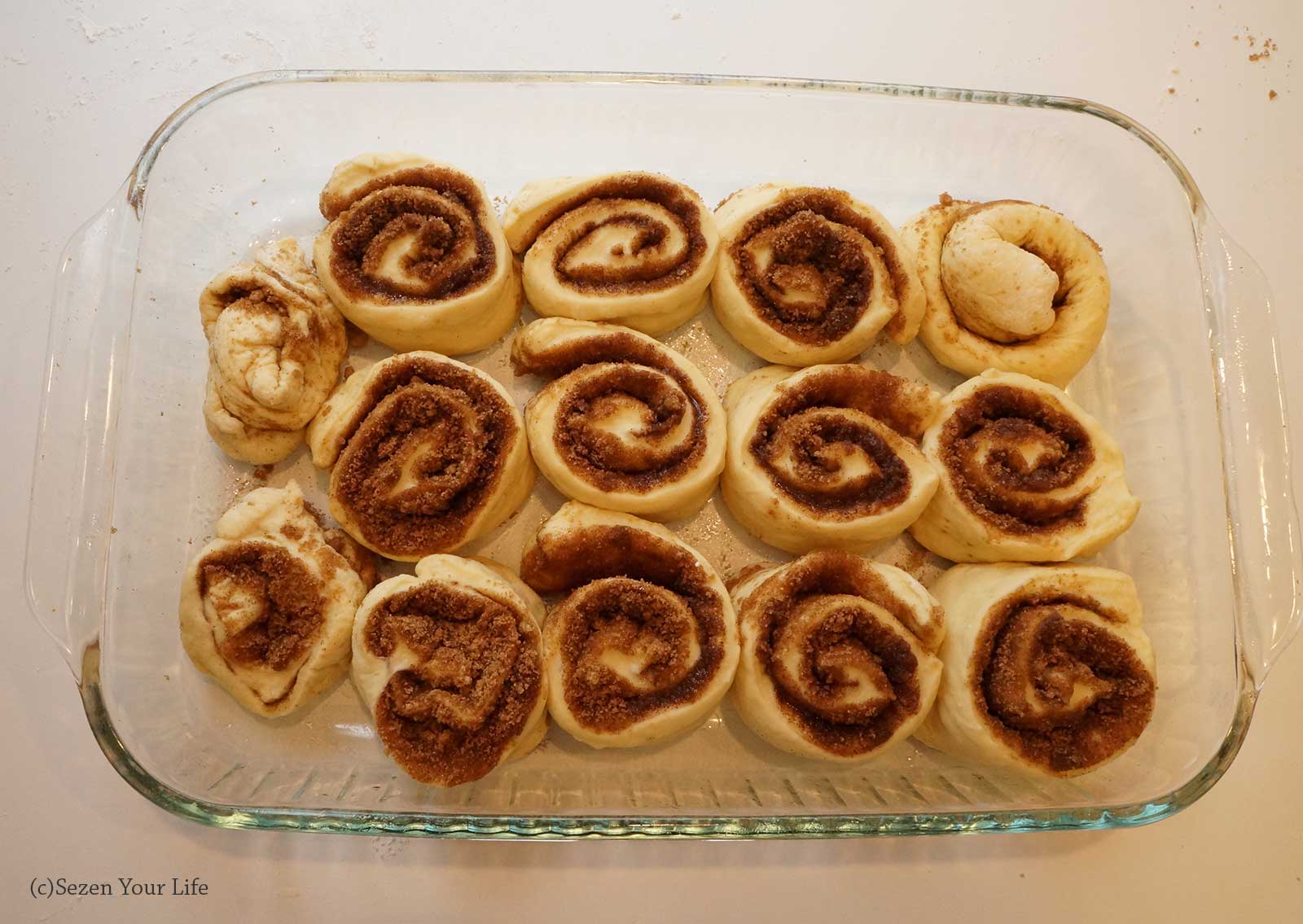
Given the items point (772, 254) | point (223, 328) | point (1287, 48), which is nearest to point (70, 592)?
point (223, 328)

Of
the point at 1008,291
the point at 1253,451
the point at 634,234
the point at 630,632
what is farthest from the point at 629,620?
the point at 1253,451

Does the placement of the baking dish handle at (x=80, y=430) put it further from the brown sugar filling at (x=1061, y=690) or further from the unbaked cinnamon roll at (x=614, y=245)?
the brown sugar filling at (x=1061, y=690)

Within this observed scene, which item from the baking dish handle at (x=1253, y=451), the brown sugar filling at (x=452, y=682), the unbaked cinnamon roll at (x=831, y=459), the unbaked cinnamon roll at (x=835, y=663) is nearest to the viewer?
the brown sugar filling at (x=452, y=682)

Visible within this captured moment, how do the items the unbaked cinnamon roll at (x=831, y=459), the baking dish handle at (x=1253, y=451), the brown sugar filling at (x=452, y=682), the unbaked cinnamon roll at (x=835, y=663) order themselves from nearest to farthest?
the brown sugar filling at (x=452, y=682), the unbaked cinnamon roll at (x=835, y=663), the unbaked cinnamon roll at (x=831, y=459), the baking dish handle at (x=1253, y=451)

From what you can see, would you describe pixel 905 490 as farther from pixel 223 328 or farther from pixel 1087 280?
pixel 223 328

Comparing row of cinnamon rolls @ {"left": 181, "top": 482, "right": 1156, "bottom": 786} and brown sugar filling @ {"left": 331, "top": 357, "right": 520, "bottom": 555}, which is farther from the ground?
brown sugar filling @ {"left": 331, "top": 357, "right": 520, "bottom": 555}

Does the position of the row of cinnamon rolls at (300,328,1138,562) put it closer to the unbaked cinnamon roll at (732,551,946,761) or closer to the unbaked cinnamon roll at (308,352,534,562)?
the unbaked cinnamon roll at (308,352,534,562)

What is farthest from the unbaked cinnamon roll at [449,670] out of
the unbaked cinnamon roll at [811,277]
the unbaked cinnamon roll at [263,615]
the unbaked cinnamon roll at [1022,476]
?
the unbaked cinnamon roll at [1022,476]

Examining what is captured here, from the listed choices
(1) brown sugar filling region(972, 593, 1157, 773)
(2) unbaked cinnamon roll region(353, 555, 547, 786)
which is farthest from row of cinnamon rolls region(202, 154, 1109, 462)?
(1) brown sugar filling region(972, 593, 1157, 773)
